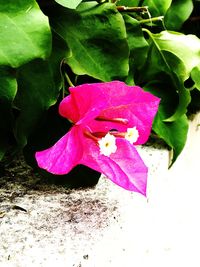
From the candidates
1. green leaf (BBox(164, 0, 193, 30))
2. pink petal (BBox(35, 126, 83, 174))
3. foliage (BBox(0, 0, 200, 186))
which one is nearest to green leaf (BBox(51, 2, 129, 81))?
foliage (BBox(0, 0, 200, 186))

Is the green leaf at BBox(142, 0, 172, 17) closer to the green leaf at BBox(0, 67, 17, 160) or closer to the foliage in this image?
the foliage

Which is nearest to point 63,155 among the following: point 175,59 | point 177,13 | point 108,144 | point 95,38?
point 108,144

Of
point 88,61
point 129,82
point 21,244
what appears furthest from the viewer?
point 129,82

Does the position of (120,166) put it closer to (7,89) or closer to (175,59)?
(7,89)

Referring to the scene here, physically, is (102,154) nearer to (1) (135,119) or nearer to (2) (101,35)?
(1) (135,119)

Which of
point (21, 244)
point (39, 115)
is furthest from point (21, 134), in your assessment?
point (21, 244)
